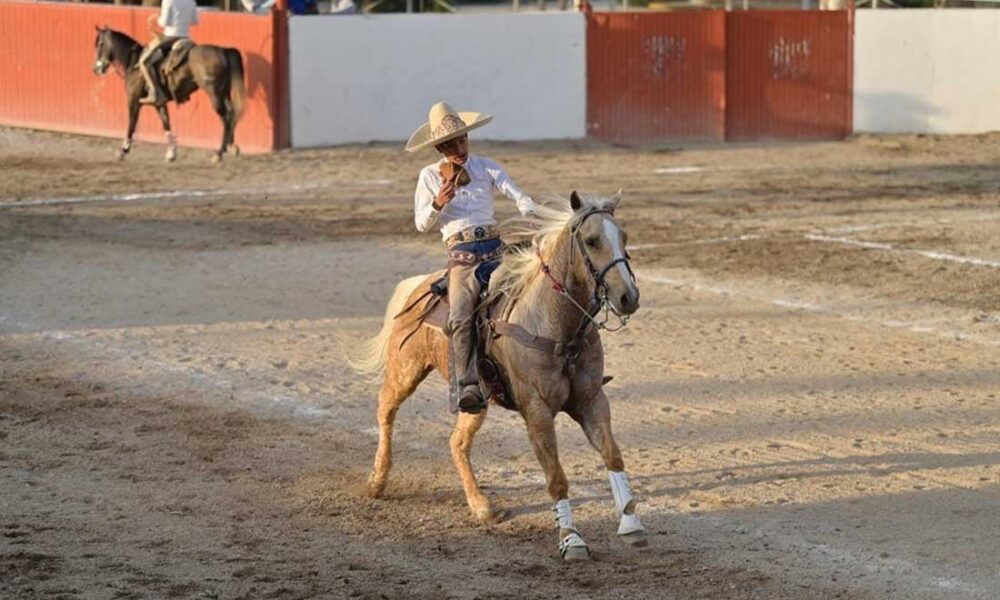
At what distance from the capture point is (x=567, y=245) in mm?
7871

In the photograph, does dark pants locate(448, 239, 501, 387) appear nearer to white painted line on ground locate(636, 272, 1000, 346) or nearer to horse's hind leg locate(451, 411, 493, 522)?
horse's hind leg locate(451, 411, 493, 522)

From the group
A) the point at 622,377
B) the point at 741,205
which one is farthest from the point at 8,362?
the point at 741,205

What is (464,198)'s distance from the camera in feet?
28.1

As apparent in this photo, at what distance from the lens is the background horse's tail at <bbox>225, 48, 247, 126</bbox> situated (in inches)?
896

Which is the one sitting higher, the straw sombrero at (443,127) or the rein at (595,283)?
the straw sombrero at (443,127)

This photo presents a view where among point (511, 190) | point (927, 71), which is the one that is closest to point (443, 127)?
point (511, 190)

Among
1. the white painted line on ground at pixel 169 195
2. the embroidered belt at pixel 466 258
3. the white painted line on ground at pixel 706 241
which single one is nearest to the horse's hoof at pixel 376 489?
the embroidered belt at pixel 466 258

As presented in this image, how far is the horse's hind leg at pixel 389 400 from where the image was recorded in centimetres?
898

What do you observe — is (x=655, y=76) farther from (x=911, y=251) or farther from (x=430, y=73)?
(x=911, y=251)

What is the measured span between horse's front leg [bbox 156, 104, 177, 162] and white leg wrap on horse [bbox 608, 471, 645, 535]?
16.8 meters

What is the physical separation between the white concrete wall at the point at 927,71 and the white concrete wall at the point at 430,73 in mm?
4488

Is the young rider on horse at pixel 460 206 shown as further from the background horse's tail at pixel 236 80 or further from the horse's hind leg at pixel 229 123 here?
the horse's hind leg at pixel 229 123

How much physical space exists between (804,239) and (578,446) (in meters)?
7.79

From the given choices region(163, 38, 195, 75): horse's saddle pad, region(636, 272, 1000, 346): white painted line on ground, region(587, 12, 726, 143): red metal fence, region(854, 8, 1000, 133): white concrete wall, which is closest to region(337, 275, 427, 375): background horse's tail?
region(636, 272, 1000, 346): white painted line on ground
